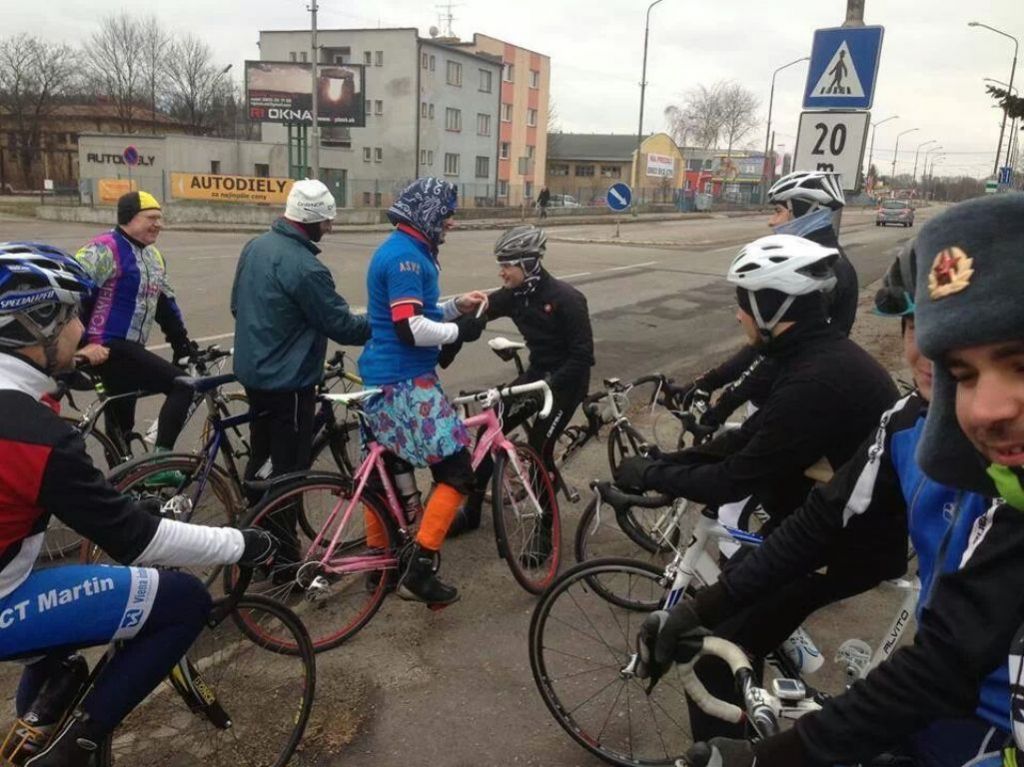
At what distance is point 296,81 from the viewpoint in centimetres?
3862

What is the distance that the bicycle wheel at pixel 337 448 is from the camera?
15.4ft

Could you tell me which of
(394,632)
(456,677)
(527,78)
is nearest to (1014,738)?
(456,677)

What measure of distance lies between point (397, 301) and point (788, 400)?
6.11 ft

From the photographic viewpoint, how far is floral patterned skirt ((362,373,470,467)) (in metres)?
3.79

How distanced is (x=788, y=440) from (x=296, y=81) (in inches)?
1604

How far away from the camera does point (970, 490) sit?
1366mm

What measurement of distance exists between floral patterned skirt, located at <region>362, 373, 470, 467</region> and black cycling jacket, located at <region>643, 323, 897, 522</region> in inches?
53.3

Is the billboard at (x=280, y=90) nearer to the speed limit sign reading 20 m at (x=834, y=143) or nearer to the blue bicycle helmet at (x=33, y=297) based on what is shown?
the speed limit sign reading 20 m at (x=834, y=143)

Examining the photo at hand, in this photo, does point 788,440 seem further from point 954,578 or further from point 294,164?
point 294,164

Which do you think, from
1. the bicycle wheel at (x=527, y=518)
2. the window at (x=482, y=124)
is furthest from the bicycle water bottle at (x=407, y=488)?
the window at (x=482, y=124)

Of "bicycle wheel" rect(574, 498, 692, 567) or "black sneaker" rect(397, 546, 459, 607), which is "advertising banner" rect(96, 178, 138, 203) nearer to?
→ "bicycle wheel" rect(574, 498, 692, 567)

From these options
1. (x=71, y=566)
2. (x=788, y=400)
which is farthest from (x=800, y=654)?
(x=71, y=566)

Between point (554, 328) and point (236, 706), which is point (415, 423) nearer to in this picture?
point (554, 328)

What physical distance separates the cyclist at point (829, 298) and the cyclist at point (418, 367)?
1481mm
